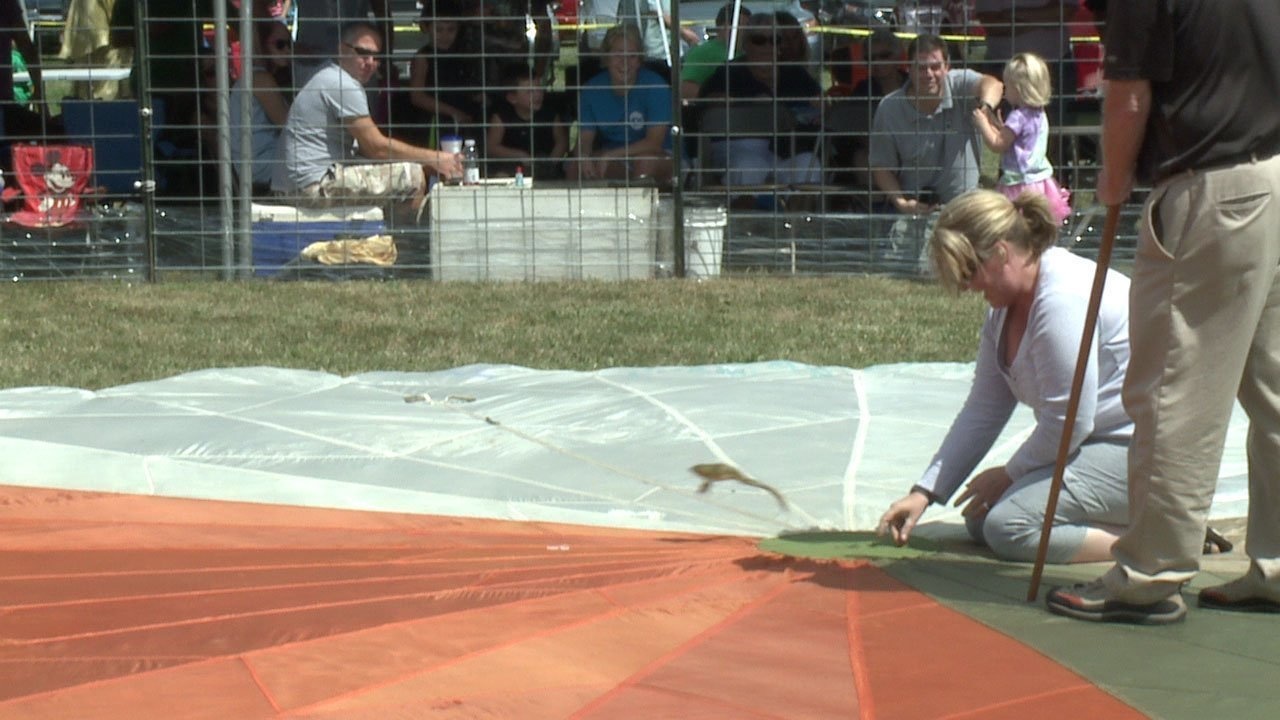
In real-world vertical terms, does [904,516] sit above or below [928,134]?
below

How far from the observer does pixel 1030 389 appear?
4066 mm

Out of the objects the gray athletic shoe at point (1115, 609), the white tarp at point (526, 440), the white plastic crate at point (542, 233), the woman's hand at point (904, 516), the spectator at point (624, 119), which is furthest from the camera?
the spectator at point (624, 119)

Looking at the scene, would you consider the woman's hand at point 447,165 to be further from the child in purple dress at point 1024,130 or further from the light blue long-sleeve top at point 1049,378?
the light blue long-sleeve top at point 1049,378

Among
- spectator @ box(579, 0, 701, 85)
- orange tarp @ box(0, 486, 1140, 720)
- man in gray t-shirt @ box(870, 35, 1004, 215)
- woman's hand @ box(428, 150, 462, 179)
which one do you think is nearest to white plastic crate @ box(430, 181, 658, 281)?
woman's hand @ box(428, 150, 462, 179)

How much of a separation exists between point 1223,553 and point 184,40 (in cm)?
787

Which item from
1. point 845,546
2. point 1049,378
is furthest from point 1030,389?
point 845,546

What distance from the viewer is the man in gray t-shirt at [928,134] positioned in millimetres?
10062

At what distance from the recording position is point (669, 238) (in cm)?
989

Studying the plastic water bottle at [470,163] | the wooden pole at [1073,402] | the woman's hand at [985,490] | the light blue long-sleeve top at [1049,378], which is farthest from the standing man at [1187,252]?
the plastic water bottle at [470,163]

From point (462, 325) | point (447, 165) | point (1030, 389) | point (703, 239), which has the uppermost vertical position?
point (447, 165)

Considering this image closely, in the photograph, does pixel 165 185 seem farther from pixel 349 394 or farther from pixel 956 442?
pixel 956 442

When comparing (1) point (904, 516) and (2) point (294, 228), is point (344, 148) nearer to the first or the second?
(2) point (294, 228)

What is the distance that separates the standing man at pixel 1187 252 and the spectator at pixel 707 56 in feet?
23.0

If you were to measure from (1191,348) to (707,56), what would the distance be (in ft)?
24.3
